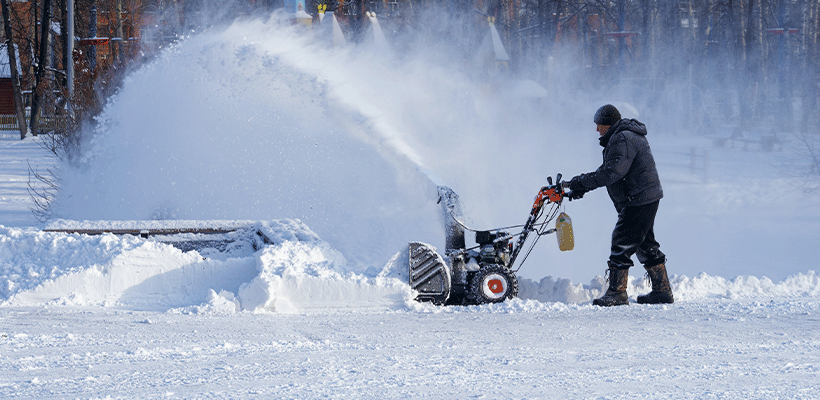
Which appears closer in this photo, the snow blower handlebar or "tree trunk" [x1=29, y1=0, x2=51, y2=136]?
the snow blower handlebar

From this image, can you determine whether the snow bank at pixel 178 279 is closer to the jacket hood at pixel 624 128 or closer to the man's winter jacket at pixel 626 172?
the man's winter jacket at pixel 626 172

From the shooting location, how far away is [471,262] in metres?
5.84

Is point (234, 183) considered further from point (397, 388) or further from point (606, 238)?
point (397, 388)

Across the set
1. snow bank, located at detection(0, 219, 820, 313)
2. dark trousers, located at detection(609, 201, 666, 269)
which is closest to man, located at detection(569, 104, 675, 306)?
dark trousers, located at detection(609, 201, 666, 269)

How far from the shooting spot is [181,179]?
10.2m

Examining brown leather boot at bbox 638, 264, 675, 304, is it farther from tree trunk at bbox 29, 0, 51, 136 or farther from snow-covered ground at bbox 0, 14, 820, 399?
tree trunk at bbox 29, 0, 51, 136

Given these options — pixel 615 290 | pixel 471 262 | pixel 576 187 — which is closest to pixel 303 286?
pixel 471 262

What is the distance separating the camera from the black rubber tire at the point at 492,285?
18.6 feet

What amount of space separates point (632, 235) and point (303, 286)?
251 cm

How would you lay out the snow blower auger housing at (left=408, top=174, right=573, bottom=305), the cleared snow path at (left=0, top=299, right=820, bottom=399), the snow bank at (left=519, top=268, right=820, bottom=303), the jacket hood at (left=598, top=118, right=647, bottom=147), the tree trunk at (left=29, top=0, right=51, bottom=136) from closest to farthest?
the cleared snow path at (left=0, top=299, right=820, bottom=399) < the snow blower auger housing at (left=408, top=174, right=573, bottom=305) < the jacket hood at (left=598, top=118, right=647, bottom=147) < the snow bank at (left=519, top=268, right=820, bottom=303) < the tree trunk at (left=29, top=0, right=51, bottom=136)

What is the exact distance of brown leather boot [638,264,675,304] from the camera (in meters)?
5.79

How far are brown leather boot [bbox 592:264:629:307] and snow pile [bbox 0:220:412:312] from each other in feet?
5.09

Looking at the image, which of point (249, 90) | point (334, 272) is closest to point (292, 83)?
point (249, 90)

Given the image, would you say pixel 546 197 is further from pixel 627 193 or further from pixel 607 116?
pixel 607 116
